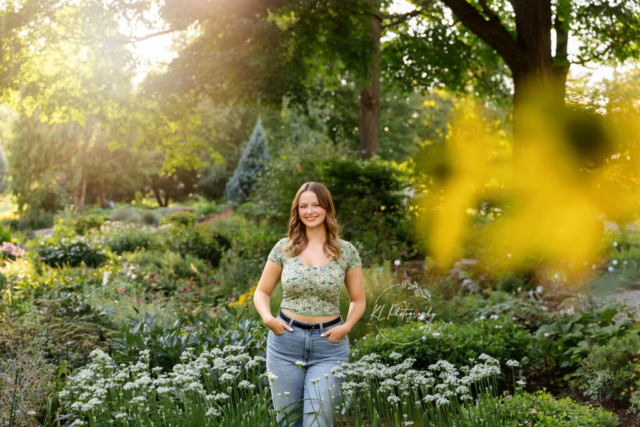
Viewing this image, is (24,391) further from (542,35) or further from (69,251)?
(69,251)

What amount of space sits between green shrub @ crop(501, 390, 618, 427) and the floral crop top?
1.22 meters

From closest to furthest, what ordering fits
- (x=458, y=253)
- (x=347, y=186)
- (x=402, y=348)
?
(x=402, y=348)
(x=458, y=253)
(x=347, y=186)

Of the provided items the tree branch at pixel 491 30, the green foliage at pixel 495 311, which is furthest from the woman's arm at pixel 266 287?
the tree branch at pixel 491 30

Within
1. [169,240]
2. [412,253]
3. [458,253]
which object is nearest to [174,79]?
[169,240]

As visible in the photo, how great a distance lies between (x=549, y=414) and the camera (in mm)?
3100

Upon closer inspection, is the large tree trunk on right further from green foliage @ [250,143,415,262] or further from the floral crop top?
the floral crop top

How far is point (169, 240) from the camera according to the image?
11250 mm

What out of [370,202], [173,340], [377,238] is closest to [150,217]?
[370,202]

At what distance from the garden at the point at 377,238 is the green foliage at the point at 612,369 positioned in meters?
0.02

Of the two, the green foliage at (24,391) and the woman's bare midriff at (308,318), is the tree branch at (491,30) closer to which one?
the woman's bare midriff at (308,318)

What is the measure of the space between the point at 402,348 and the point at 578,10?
603cm

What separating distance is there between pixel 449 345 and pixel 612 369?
1.13 meters

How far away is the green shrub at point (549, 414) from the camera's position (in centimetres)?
296

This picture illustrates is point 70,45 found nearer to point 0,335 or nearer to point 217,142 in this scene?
point 0,335
